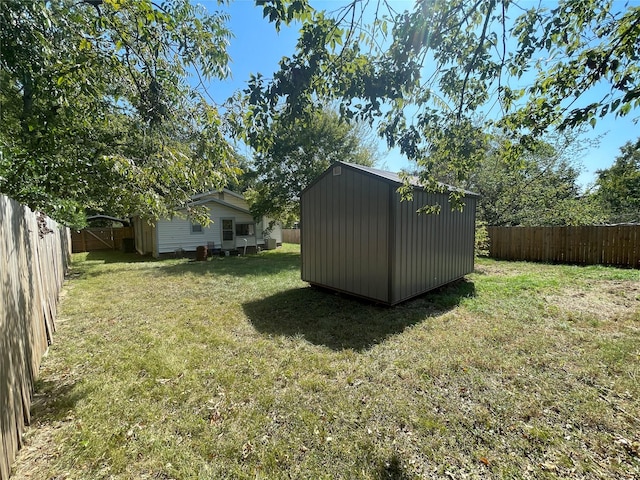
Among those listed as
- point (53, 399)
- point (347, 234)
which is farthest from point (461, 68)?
point (53, 399)

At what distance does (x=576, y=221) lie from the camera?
11.9 meters

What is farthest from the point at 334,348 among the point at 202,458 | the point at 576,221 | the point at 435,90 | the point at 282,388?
the point at 576,221

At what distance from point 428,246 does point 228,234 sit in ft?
38.7

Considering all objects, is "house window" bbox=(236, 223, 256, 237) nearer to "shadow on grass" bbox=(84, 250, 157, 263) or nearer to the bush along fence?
"shadow on grass" bbox=(84, 250, 157, 263)

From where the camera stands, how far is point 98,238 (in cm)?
1683

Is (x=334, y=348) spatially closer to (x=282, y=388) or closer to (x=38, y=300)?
(x=282, y=388)

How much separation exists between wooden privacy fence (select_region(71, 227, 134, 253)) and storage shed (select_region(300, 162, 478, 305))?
643 inches

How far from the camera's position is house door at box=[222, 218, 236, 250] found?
48.1ft

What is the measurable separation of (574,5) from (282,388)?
184 inches

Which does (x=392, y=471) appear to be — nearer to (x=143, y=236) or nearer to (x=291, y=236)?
(x=143, y=236)

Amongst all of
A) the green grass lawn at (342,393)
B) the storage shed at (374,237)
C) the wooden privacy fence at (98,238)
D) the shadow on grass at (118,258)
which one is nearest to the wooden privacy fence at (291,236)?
the wooden privacy fence at (98,238)

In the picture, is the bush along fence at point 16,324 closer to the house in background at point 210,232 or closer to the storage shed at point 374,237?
the storage shed at point 374,237

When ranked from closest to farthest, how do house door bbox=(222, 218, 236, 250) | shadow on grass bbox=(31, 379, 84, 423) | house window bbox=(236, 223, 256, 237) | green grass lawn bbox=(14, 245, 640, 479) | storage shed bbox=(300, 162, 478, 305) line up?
green grass lawn bbox=(14, 245, 640, 479) < shadow on grass bbox=(31, 379, 84, 423) < storage shed bbox=(300, 162, 478, 305) < house door bbox=(222, 218, 236, 250) < house window bbox=(236, 223, 256, 237)

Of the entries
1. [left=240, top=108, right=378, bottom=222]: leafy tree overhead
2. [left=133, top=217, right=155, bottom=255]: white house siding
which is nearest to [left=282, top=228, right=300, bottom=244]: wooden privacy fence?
[left=240, top=108, right=378, bottom=222]: leafy tree overhead
